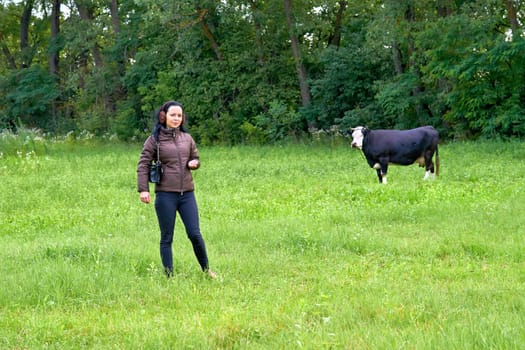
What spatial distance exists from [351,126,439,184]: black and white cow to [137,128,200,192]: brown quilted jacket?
31.3ft

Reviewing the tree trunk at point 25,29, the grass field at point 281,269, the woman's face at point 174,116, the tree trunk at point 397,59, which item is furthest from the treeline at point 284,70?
the woman's face at point 174,116

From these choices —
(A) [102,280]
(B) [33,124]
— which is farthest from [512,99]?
(B) [33,124]

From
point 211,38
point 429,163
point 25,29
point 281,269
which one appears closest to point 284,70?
point 211,38

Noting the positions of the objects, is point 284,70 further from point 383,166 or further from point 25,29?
point 25,29

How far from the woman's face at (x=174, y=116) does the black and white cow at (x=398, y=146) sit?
9586 mm

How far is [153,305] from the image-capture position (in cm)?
706

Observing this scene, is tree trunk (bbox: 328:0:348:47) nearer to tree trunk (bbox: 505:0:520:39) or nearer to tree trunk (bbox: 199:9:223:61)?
tree trunk (bbox: 199:9:223:61)

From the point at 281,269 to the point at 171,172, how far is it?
1793 millimetres

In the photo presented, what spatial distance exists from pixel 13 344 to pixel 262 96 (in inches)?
1249

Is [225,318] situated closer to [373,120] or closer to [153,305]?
[153,305]

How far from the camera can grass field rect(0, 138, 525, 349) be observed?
593cm

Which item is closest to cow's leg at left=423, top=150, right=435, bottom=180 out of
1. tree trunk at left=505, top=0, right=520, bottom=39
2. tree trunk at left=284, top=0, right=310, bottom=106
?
tree trunk at left=505, top=0, right=520, bottom=39

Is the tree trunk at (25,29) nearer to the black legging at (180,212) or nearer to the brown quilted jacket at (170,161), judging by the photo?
the brown quilted jacket at (170,161)

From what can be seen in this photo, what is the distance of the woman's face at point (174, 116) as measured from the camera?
7977mm
